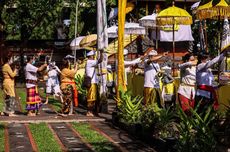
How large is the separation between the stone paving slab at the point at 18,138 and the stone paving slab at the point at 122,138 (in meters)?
1.71

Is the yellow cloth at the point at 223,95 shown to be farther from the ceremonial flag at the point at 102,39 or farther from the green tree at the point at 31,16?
the green tree at the point at 31,16

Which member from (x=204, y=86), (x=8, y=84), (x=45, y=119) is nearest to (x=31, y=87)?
(x=8, y=84)

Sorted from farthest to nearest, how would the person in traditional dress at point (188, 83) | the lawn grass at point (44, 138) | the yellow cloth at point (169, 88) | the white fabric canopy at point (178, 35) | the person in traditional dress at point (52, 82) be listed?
the white fabric canopy at point (178, 35), the person in traditional dress at point (52, 82), the yellow cloth at point (169, 88), the person in traditional dress at point (188, 83), the lawn grass at point (44, 138)

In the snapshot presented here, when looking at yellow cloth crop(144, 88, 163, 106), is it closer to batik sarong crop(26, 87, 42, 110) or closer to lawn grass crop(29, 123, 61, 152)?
lawn grass crop(29, 123, 61, 152)

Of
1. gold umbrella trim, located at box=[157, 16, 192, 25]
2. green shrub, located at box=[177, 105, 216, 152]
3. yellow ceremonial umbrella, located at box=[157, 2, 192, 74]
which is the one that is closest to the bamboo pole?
yellow ceremonial umbrella, located at box=[157, 2, 192, 74]

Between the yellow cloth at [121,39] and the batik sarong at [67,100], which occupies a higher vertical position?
the yellow cloth at [121,39]

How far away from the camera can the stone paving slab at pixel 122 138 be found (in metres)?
9.31

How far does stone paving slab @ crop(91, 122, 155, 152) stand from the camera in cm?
931

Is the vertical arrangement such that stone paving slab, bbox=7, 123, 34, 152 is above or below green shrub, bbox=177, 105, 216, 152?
below

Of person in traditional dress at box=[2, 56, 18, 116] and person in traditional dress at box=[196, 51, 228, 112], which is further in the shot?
person in traditional dress at box=[2, 56, 18, 116]

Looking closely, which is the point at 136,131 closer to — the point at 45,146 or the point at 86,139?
the point at 86,139

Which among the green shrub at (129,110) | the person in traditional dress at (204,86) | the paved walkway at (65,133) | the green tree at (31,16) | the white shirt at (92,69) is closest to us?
the paved walkway at (65,133)

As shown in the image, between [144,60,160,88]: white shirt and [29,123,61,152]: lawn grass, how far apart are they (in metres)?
2.56

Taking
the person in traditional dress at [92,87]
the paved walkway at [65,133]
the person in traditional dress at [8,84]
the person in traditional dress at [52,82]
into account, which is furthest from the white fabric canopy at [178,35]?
the person in traditional dress at [8,84]
